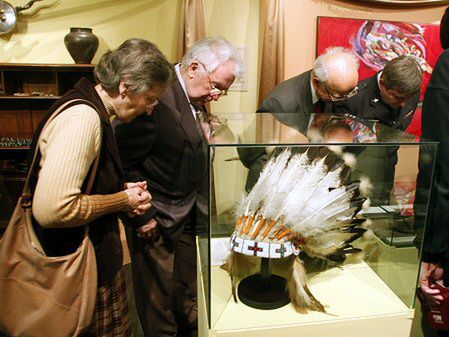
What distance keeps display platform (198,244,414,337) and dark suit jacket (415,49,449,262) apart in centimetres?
26

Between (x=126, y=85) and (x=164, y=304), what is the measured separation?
1.14m

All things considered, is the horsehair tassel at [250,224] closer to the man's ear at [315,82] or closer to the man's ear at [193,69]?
the man's ear at [193,69]

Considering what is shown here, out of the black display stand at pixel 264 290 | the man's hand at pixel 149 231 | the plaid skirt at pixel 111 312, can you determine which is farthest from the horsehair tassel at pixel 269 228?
the man's hand at pixel 149 231

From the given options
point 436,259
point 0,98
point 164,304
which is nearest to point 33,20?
point 0,98

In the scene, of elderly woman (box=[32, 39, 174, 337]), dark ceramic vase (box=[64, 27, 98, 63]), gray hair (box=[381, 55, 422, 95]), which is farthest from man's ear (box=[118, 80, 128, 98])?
dark ceramic vase (box=[64, 27, 98, 63])

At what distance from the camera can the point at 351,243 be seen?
4.52ft

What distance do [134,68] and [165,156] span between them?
513 millimetres

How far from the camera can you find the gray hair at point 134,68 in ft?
4.31

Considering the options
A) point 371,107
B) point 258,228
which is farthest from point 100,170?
point 371,107

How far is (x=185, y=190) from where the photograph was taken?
1.80 meters

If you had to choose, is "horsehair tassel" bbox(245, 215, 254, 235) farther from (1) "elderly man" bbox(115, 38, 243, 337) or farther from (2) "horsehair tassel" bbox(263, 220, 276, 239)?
(1) "elderly man" bbox(115, 38, 243, 337)

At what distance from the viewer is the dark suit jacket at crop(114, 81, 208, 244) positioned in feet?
5.53

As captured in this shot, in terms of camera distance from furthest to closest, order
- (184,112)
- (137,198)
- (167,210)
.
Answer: (167,210)
(184,112)
(137,198)

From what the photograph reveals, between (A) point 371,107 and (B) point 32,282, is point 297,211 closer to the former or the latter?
(B) point 32,282
